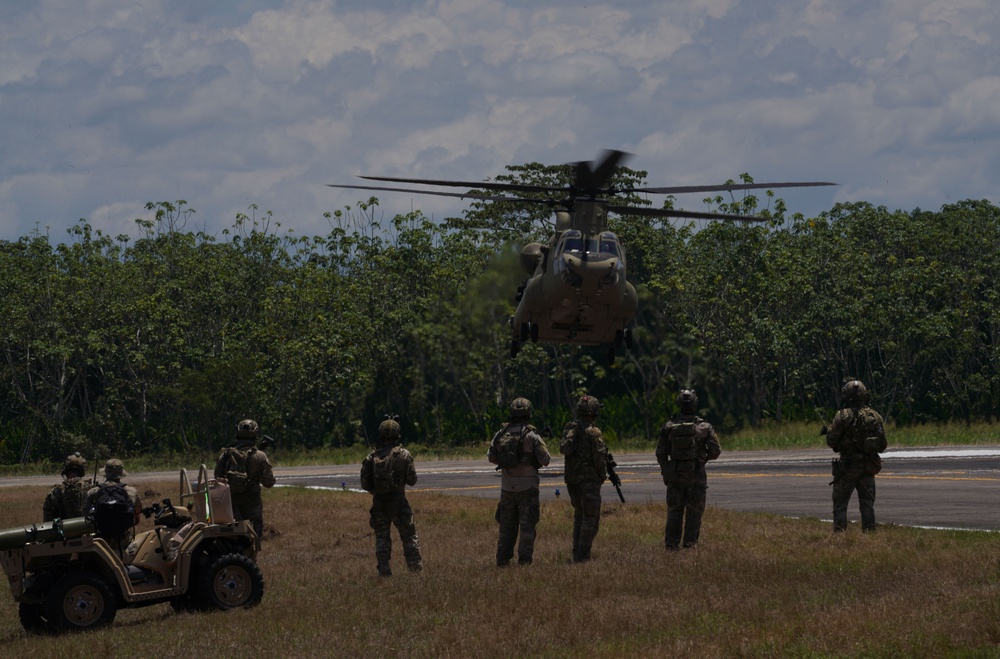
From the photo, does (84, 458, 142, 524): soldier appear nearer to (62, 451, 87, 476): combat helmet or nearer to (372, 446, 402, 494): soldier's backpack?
(62, 451, 87, 476): combat helmet

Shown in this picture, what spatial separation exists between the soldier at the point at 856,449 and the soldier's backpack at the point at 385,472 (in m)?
5.56

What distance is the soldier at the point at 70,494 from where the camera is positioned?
47.0ft

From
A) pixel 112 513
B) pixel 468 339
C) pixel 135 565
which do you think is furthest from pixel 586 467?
pixel 468 339

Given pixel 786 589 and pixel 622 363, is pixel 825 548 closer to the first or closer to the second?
pixel 786 589

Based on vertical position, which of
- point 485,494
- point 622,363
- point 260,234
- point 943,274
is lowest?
point 485,494

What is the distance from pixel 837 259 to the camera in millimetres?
53750

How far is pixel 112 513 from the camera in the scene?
12.1 meters

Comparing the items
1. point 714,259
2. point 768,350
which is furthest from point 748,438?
point 714,259

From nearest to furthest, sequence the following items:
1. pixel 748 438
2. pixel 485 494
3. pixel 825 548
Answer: pixel 825 548
pixel 485 494
pixel 748 438

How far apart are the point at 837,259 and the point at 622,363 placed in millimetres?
10717

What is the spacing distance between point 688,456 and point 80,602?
7.12 m

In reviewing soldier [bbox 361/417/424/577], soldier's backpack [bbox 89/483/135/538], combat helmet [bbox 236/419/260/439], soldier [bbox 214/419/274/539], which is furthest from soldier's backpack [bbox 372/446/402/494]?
soldier's backpack [bbox 89/483/135/538]

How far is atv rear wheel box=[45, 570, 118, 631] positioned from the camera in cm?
1167

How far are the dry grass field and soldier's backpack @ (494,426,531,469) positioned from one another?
48.0 inches
